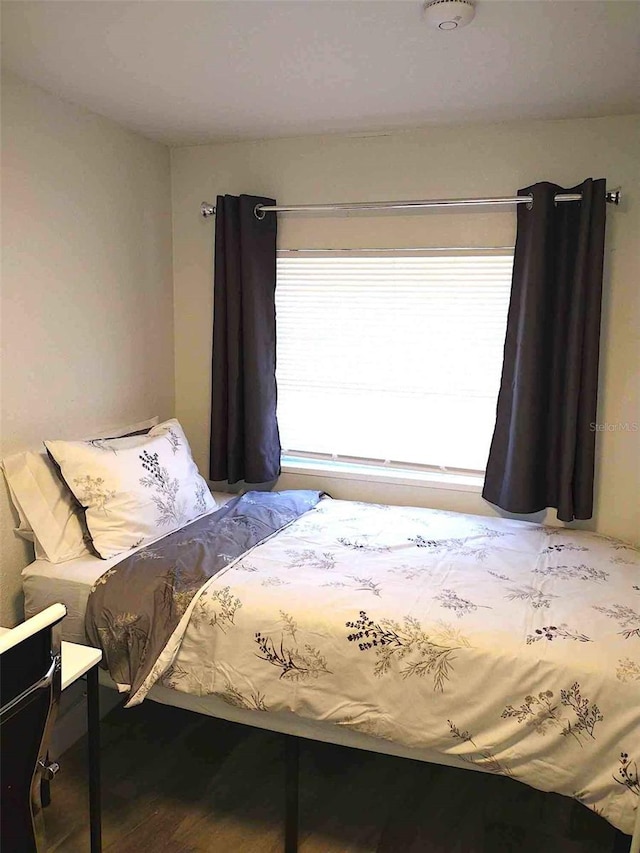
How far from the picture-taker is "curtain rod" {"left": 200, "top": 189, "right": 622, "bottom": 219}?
2.53 metres

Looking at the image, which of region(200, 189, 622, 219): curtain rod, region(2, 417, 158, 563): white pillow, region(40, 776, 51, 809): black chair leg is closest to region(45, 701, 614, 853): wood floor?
region(40, 776, 51, 809): black chair leg

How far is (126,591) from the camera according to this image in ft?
6.93

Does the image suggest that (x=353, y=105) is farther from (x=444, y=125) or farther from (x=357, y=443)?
(x=357, y=443)

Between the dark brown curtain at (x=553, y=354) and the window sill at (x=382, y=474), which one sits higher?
the dark brown curtain at (x=553, y=354)

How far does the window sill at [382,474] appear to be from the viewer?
2.95m

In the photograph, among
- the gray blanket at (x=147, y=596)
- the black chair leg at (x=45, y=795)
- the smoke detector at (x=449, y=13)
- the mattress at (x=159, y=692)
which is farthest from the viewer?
the black chair leg at (x=45, y=795)

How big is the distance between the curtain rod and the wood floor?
7.09 feet

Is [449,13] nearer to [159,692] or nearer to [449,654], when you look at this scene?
[449,654]

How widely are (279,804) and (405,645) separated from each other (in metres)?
0.89

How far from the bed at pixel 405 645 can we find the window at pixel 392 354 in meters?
0.68

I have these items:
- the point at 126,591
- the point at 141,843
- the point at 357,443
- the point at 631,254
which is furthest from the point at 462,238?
the point at 141,843

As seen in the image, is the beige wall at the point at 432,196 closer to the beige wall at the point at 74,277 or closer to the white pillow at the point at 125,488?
the beige wall at the point at 74,277

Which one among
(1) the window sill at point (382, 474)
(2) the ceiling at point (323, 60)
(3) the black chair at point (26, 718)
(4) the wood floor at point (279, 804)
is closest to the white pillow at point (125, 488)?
(1) the window sill at point (382, 474)

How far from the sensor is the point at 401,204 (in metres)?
2.78
